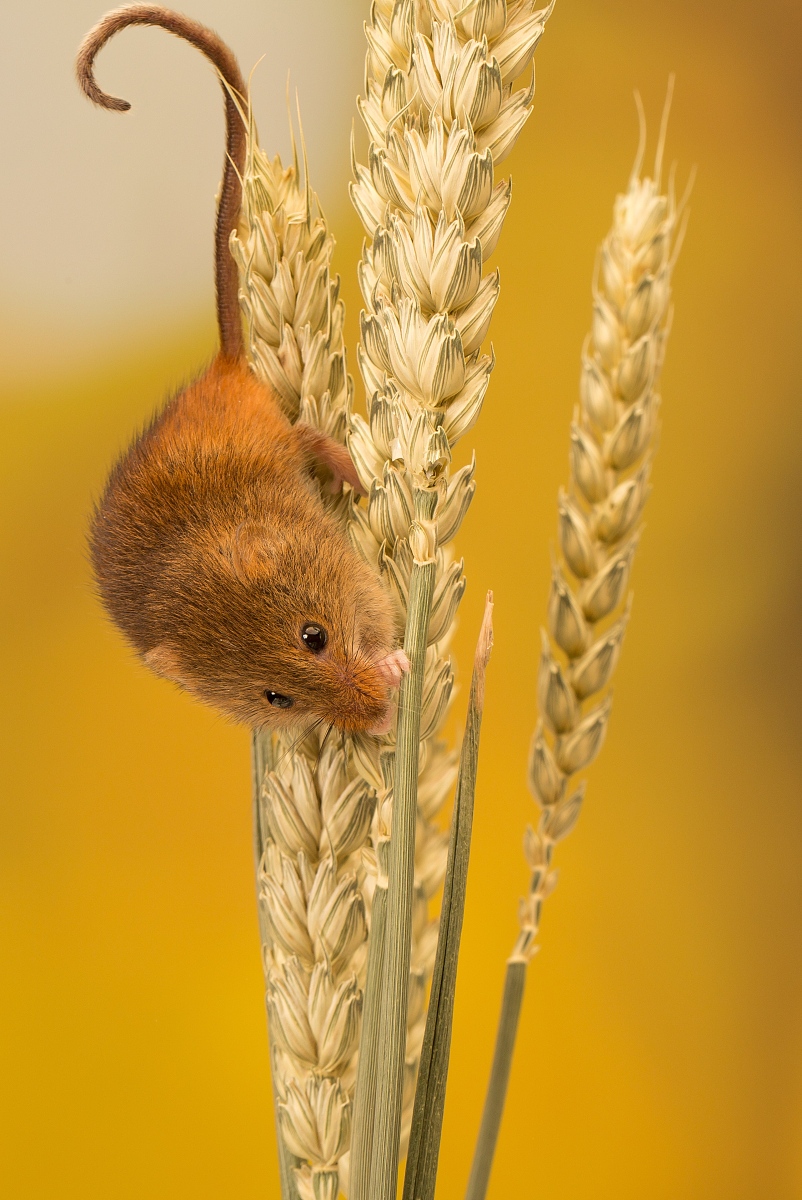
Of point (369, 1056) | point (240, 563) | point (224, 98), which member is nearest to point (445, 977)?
point (369, 1056)

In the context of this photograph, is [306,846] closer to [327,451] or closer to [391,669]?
[391,669]

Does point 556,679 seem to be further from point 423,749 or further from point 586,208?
point 586,208

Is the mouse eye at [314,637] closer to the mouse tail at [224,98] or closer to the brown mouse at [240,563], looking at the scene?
the brown mouse at [240,563]

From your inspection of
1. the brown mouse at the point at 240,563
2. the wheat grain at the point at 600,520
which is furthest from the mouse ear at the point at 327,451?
the wheat grain at the point at 600,520

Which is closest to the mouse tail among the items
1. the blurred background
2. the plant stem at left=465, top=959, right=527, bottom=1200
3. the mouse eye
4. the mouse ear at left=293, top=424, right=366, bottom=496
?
the mouse ear at left=293, top=424, right=366, bottom=496

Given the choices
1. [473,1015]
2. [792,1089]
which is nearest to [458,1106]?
[473,1015]

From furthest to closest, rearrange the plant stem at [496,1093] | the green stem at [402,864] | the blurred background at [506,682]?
the blurred background at [506,682]
the plant stem at [496,1093]
the green stem at [402,864]

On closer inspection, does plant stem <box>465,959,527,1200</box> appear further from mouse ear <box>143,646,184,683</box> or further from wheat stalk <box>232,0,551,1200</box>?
mouse ear <box>143,646,184,683</box>
